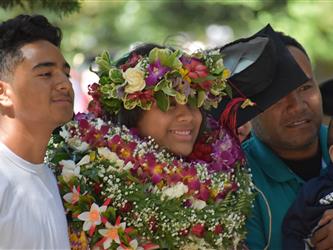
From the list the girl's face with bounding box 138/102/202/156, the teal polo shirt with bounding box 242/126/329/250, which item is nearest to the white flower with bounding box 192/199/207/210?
the girl's face with bounding box 138/102/202/156

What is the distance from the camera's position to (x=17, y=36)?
12.1ft

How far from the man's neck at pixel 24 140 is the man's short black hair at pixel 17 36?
0.25m

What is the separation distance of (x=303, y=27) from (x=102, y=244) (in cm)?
843

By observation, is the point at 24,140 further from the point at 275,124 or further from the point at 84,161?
the point at 275,124

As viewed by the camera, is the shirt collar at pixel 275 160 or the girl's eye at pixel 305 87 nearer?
the shirt collar at pixel 275 160

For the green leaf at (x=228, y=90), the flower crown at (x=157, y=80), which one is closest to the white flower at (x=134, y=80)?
the flower crown at (x=157, y=80)

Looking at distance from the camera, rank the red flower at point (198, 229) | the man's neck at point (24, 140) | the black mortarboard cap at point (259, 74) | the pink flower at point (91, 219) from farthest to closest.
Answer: the black mortarboard cap at point (259, 74)
the red flower at point (198, 229)
the pink flower at point (91, 219)
the man's neck at point (24, 140)

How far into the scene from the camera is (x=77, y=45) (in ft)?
53.7

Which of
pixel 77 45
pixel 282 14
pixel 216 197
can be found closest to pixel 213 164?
pixel 216 197

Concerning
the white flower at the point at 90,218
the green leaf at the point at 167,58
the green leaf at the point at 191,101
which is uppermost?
the green leaf at the point at 167,58

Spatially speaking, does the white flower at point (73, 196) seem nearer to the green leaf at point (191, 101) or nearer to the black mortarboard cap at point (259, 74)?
the green leaf at point (191, 101)

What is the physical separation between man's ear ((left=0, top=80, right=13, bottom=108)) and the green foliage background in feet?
19.9

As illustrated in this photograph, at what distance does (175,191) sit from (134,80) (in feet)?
1.91

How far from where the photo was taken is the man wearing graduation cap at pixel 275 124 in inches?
173
